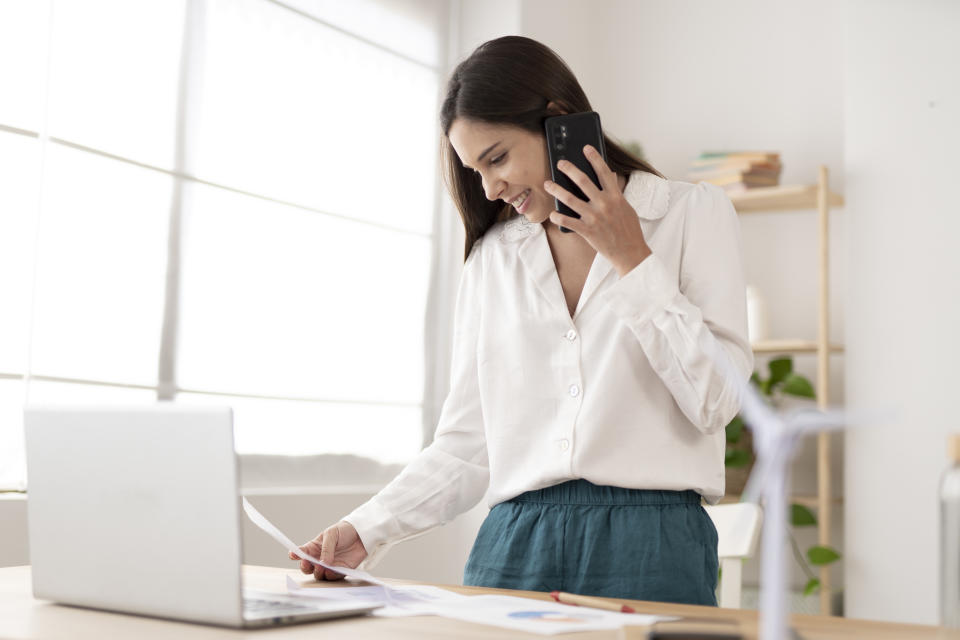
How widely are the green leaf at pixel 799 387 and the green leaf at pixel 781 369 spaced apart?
3 cm

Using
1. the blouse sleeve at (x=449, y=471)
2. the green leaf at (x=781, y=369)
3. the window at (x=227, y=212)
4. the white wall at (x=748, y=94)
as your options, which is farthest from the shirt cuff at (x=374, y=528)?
the white wall at (x=748, y=94)

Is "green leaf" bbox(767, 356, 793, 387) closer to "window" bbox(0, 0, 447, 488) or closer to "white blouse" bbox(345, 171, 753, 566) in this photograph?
"window" bbox(0, 0, 447, 488)

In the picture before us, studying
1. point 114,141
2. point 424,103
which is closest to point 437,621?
point 114,141

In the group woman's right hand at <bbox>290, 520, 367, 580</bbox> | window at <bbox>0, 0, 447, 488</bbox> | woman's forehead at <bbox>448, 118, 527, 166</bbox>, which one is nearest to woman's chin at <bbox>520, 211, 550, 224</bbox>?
woman's forehead at <bbox>448, 118, 527, 166</bbox>

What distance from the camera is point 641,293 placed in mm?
1267

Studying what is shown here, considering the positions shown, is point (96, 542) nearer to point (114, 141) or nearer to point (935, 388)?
point (114, 141)

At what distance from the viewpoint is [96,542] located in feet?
3.38

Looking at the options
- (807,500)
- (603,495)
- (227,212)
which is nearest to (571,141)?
(603,495)

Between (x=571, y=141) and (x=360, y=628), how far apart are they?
2.64ft

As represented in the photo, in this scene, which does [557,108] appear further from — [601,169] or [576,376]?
[576,376]

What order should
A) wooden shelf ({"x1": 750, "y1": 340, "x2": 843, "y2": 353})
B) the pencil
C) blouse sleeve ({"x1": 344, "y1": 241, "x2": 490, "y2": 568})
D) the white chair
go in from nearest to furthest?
the pencil → blouse sleeve ({"x1": 344, "y1": 241, "x2": 490, "y2": 568}) → the white chair → wooden shelf ({"x1": 750, "y1": 340, "x2": 843, "y2": 353})

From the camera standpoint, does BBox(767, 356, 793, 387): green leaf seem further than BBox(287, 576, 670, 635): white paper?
Yes

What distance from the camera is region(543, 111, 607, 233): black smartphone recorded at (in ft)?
4.75

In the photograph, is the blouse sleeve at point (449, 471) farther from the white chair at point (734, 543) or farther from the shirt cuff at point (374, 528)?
the white chair at point (734, 543)
